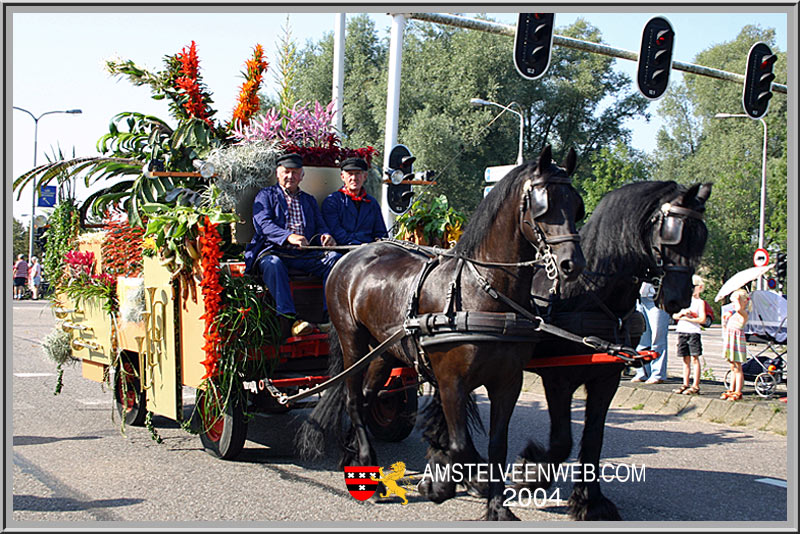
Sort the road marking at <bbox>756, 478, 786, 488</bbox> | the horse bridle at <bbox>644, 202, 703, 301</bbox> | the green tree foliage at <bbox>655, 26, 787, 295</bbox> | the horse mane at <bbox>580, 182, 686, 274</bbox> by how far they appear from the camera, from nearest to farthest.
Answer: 1. the horse bridle at <bbox>644, 202, 703, 301</bbox>
2. the horse mane at <bbox>580, 182, 686, 274</bbox>
3. the road marking at <bbox>756, 478, 786, 488</bbox>
4. the green tree foliage at <bbox>655, 26, 787, 295</bbox>

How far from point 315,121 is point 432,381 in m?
3.18

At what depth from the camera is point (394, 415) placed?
25.1 ft

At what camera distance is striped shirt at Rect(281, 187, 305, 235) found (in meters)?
6.87

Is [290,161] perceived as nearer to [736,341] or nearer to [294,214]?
[294,214]

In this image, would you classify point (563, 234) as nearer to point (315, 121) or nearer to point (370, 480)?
point (370, 480)

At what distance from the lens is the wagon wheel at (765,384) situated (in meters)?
9.56

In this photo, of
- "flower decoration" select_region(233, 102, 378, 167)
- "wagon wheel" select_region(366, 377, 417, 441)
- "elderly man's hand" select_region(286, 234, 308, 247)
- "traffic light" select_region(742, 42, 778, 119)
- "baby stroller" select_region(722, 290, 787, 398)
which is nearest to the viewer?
"elderly man's hand" select_region(286, 234, 308, 247)

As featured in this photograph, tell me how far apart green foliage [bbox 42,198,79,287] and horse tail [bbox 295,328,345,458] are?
415cm

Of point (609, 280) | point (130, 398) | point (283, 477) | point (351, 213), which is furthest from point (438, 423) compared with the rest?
point (130, 398)

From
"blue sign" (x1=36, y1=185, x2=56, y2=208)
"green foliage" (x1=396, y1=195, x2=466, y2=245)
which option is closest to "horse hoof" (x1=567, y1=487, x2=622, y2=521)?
"green foliage" (x1=396, y1=195, x2=466, y2=245)

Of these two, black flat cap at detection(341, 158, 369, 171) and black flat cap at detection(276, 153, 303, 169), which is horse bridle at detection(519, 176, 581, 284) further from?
black flat cap at detection(276, 153, 303, 169)

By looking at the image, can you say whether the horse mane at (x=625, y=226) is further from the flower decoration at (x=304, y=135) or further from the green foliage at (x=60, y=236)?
the green foliage at (x=60, y=236)

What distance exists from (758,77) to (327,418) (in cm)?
1033

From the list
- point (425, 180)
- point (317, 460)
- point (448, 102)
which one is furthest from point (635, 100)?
point (317, 460)
